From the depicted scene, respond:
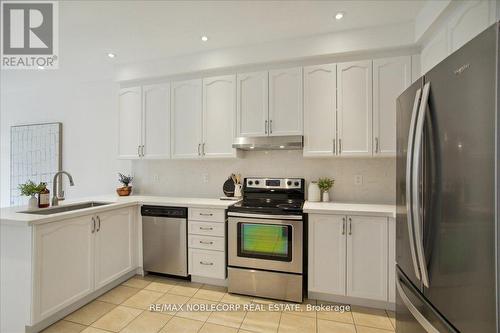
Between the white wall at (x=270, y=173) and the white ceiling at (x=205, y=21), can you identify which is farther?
the white wall at (x=270, y=173)

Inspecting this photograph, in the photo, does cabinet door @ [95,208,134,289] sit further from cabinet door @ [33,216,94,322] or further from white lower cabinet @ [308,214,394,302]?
white lower cabinet @ [308,214,394,302]

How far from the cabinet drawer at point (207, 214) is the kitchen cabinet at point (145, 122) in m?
0.90

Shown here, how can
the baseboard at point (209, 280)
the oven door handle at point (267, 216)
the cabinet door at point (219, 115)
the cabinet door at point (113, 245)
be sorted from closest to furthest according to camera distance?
the oven door handle at point (267, 216)
the cabinet door at point (113, 245)
the baseboard at point (209, 280)
the cabinet door at point (219, 115)

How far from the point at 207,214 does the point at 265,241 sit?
69cm

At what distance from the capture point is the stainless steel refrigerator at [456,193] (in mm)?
768

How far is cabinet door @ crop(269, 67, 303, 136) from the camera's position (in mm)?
2568

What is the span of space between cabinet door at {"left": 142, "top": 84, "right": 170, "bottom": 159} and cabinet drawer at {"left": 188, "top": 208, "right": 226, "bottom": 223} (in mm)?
897

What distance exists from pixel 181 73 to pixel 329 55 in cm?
176

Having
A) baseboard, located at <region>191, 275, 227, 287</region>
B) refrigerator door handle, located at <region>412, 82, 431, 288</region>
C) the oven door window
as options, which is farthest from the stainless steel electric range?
refrigerator door handle, located at <region>412, 82, 431, 288</region>

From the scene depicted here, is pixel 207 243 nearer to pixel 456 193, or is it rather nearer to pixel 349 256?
pixel 349 256

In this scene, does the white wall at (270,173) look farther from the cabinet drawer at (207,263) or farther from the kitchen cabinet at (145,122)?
the cabinet drawer at (207,263)

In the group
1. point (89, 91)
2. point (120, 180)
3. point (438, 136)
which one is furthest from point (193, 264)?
point (89, 91)

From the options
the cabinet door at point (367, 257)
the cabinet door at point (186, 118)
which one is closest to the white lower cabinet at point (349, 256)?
the cabinet door at point (367, 257)

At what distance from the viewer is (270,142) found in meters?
2.58
